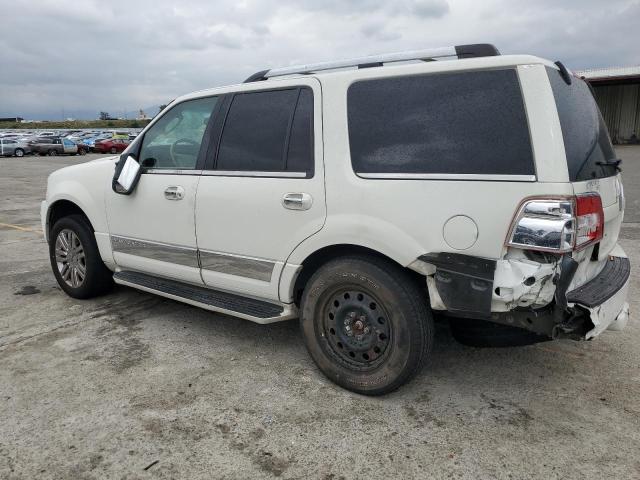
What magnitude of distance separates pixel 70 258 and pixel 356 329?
3089mm

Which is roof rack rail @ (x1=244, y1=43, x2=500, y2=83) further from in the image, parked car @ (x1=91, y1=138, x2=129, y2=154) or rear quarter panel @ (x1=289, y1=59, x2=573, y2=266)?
parked car @ (x1=91, y1=138, x2=129, y2=154)

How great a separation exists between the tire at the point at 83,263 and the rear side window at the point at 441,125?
111 inches

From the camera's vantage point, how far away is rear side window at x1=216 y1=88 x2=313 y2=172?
130 inches

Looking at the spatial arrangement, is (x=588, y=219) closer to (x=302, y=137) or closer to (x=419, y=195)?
(x=419, y=195)

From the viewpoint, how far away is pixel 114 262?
4523 mm

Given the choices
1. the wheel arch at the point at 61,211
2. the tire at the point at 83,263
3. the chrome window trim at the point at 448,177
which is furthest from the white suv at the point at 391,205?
the wheel arch at the point at 61,211

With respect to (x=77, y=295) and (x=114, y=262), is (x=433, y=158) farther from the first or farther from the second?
(x=77, y=295)

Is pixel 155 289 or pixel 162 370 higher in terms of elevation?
pixel 155 289

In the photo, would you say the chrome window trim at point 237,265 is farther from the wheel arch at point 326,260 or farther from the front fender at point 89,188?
the front fender at point 89,188

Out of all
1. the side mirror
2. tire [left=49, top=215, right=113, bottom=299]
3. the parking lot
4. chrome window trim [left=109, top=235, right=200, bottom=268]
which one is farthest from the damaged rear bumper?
tire [left=49, top=215, right=113, bottom=299]

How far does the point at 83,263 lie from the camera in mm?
4828

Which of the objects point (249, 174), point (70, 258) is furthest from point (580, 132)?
point (70, 258)

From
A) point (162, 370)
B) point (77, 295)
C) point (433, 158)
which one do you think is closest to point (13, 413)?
point (162, 370)

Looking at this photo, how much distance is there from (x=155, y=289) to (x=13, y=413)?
137 centimetres
